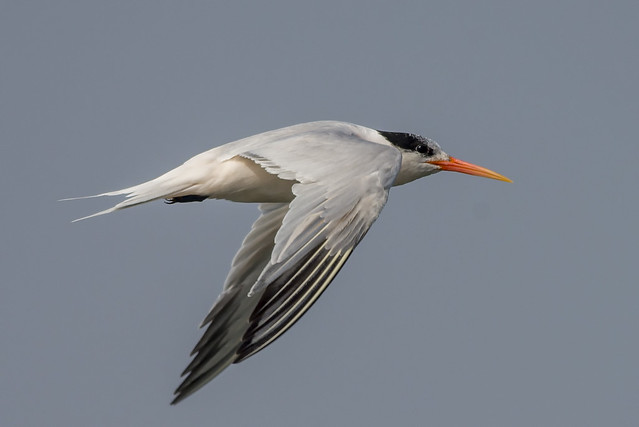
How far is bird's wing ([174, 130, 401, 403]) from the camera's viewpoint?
23.7 ft

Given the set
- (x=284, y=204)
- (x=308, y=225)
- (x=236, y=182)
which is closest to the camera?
(x=308, y=225)

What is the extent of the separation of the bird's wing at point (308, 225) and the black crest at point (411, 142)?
1.46m

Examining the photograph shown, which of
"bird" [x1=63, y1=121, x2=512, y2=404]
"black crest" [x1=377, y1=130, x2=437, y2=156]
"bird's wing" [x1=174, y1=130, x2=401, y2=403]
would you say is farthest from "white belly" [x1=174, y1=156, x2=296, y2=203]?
"black crest" [x1=377, y1=130, x2=437, y2=156]

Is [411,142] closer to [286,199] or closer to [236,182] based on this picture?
[286,199]

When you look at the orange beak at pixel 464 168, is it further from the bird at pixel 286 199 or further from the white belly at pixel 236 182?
the white belly at pixel 236 182

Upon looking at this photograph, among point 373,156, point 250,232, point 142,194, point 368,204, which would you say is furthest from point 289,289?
point 250,232

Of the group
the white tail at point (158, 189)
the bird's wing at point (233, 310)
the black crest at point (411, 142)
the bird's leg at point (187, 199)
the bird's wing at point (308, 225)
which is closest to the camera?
the bird's wing at point (308, 225)

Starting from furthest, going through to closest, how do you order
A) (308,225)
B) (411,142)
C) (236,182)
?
(411,142), (236,182), (308,225)

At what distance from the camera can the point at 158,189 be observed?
8.76 metres

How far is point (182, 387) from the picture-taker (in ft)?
29.6

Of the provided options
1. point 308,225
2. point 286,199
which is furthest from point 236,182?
point 308,225

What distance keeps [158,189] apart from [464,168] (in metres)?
3.61

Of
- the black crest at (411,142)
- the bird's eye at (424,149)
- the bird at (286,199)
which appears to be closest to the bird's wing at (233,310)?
the bird at (286,199)

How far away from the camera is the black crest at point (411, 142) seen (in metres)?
10.6
